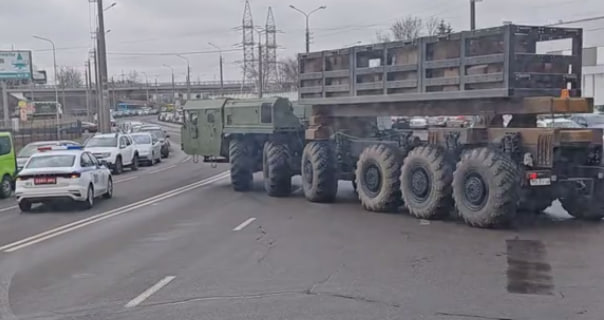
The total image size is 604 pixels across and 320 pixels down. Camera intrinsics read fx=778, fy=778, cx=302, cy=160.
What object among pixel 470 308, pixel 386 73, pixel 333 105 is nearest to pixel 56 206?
pixel 333 105

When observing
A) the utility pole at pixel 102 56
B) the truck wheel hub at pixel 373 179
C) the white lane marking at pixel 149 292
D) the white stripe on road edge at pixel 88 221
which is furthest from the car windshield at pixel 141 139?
the white lane marking at pixel 149 292

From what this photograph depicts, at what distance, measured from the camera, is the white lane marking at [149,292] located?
8250 millimetres

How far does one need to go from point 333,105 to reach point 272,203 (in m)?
→ 2.86

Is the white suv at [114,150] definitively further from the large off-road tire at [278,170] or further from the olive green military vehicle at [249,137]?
the large off-road tire at [278,170]

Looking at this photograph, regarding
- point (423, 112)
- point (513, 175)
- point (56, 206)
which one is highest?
point (423, 112)

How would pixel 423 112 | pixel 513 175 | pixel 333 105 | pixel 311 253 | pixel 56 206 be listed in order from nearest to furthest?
pixel 311 253
pixel 513 175
pixel 423 112
pixel 333 105
pixel 56 206

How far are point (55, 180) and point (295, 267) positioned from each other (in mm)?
9582

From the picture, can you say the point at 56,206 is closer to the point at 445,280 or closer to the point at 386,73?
the point at 386,73

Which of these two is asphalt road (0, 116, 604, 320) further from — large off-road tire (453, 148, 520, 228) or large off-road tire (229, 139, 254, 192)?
large off-road tire (229, 139, 254, 192)

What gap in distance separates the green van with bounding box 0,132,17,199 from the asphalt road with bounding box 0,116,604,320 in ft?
19.5

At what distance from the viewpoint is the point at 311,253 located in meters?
11.3

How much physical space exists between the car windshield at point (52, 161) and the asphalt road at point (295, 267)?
5.64ft

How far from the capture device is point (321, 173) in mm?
18234

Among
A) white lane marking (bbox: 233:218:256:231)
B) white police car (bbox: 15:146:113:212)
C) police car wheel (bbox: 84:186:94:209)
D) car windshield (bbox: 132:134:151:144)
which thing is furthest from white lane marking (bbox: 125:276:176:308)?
car windshield (bbox: 132:134:151:144)
